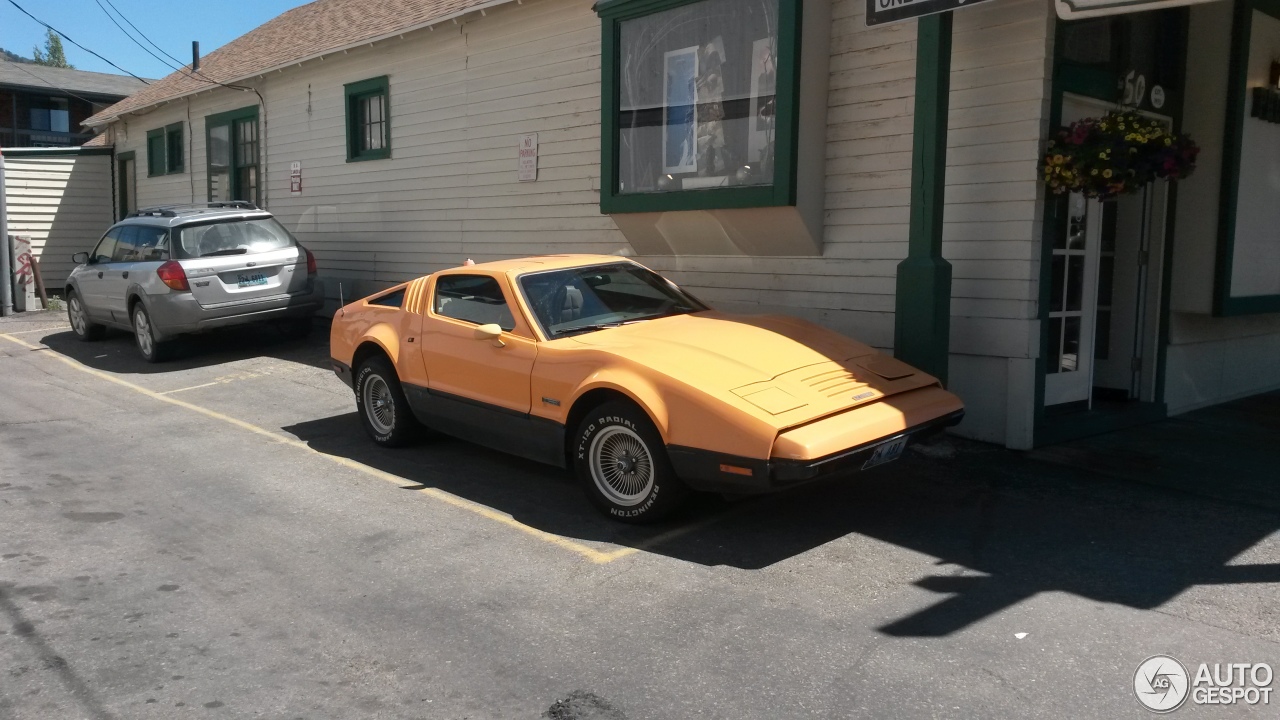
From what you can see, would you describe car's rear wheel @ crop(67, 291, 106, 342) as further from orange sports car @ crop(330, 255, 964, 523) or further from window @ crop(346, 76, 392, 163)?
orange sports car @ crop(330, 255, 964, 523)

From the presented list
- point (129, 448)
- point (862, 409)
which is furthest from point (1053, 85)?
point (129, 448)

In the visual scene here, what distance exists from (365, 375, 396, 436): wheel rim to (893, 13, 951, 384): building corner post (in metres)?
3.77

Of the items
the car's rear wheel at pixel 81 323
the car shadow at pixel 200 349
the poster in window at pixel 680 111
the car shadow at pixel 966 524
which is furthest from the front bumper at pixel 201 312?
the poster in window at pixel 680 111

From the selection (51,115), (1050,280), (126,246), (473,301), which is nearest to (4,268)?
(126,246)

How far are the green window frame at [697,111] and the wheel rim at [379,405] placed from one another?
2995 millimetres

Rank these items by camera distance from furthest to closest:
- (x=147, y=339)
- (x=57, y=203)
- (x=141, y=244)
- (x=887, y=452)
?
(x=57, y=203), (x=141, y=244), (x=147, y=339), (x=887, y=452)

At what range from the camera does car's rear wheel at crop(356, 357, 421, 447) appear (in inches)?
297

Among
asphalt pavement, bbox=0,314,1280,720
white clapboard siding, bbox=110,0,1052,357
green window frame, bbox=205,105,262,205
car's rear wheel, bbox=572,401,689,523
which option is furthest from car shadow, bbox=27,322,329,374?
car's rear wheel, bbox=572,401,689,523

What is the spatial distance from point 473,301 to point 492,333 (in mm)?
673

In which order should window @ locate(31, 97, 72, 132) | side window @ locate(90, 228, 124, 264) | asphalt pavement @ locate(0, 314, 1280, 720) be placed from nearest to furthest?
asphalt pavement @ locate(0, 314, 1280, 720) → side window @ locate(90, 228, 124, 264) → window @ locate(31, 97, 72, 132)

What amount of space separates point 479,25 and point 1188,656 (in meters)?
10.7

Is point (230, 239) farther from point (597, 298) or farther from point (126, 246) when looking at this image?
point (597, 298)

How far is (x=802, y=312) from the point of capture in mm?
8820

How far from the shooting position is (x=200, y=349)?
504 inches
